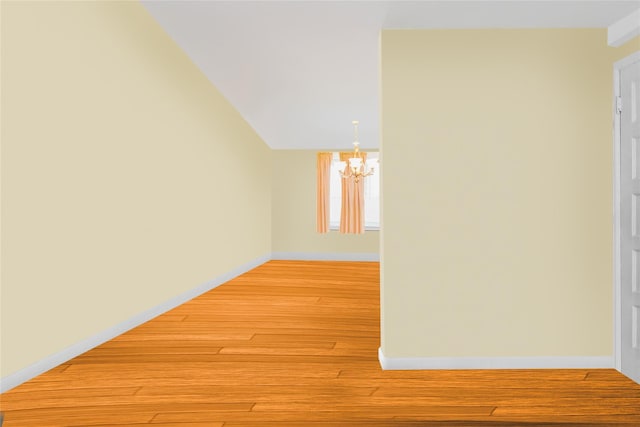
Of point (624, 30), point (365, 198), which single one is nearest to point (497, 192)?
point (624, 30)

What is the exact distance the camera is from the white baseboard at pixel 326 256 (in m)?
9.77

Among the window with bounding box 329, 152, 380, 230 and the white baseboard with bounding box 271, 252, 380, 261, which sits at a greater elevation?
the window with bounding box 329, 152, 380, 230

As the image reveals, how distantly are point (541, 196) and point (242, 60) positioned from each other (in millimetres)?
2895

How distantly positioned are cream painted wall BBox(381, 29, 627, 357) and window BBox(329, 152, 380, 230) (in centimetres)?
674

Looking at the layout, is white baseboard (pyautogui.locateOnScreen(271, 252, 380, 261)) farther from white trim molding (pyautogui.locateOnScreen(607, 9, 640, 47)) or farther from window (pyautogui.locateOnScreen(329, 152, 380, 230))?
white trim molding (pyautogui.locateOnScreen(607, 9, 640, 47))

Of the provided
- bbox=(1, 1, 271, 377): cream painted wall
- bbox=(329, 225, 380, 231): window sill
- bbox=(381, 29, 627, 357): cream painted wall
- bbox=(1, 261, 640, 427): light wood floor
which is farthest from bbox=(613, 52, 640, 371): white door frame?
bbox=(329, 225, 380, 231): window sill

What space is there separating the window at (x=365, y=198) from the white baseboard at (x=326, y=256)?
1.83ft

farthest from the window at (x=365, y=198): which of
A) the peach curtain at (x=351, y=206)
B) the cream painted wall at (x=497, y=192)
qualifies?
the cream painted wall at (x=497, y=192)

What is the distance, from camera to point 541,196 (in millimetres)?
3207

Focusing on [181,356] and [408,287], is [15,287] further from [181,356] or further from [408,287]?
[408,287]

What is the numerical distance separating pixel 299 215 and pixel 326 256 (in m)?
0.98

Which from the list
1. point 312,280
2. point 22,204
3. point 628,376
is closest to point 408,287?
point 628,376

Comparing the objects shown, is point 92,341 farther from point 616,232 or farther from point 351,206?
point 351,206

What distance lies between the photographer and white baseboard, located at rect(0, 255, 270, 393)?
297 cm
